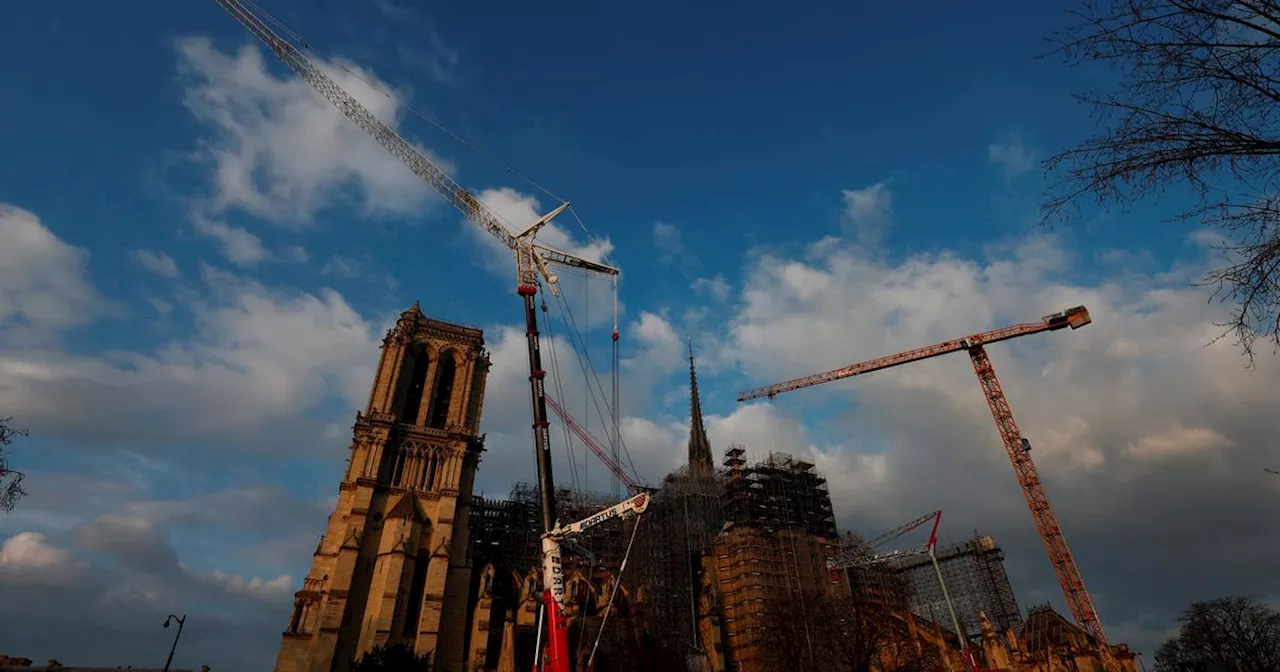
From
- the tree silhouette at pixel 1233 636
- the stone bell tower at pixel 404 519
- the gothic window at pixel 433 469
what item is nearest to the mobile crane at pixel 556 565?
the stone bell tower at pixel 404 519

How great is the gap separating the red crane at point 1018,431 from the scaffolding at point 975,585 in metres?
11.8

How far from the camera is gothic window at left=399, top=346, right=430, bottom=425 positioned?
53.2 meters

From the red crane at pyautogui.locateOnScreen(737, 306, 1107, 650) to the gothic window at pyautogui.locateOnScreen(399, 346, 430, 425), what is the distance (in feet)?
188

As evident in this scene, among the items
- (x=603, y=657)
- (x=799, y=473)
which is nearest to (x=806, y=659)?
(x=603, y=657)

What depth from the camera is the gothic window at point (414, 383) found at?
53.2m

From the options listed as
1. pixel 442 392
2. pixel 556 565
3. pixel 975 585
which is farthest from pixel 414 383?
pixel 975 585

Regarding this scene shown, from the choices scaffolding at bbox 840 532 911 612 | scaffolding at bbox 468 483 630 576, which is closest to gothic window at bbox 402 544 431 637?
scaffolding at bbox 468 483 630 576

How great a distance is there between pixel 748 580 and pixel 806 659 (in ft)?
47.3

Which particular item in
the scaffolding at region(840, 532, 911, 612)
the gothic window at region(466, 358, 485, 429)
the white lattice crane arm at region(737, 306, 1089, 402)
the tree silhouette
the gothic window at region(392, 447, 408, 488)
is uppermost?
the white lattice crane arm at region(737, 306, 1089, 402)

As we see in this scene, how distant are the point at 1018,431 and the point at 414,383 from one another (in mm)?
65045

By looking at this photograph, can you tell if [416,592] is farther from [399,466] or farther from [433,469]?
[399,466]

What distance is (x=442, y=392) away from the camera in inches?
2190

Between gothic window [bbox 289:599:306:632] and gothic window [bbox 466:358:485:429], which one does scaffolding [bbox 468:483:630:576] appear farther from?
gothic window [bbox 289:599:306:632]

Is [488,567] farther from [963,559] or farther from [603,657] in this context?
[963,559]
